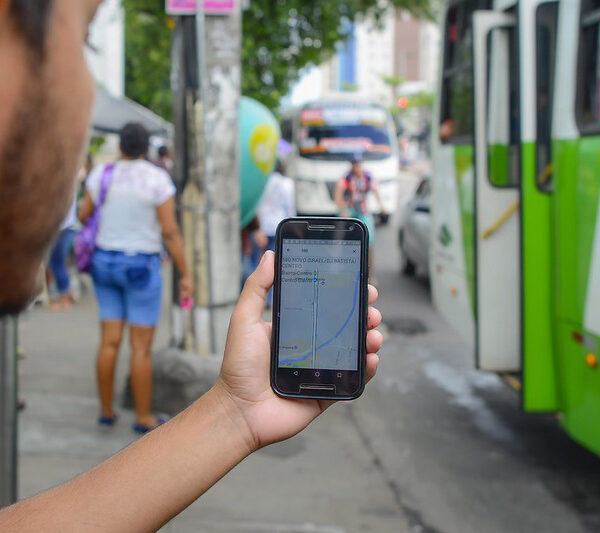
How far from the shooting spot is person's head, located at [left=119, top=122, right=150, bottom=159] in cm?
548

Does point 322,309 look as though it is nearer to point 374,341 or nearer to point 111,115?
point 374,341

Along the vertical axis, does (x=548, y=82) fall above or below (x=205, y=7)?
below

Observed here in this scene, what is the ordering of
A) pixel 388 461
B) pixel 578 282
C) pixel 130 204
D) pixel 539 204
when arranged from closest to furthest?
pixel 578 282 < pixel 539 204 < pixel 130 204 < pixel 388 461

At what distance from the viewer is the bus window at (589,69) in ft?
14.8

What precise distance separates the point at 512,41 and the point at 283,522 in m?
2.83

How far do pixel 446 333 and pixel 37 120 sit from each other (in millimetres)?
9133

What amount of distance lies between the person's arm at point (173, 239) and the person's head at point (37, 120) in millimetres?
4681

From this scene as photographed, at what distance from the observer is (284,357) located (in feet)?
5.67

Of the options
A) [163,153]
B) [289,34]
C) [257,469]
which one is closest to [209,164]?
[257,469]

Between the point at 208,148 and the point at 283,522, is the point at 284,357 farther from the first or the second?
the point at 208,148

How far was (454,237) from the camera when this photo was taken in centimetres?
662

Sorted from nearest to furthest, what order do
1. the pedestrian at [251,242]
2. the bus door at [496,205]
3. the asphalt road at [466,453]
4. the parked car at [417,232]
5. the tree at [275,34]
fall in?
the asphalt road at [466,453] → the bus door at [496,205] → the pedestrian at [251,242] → the parked car at [417,232] → the tree at [275,34]

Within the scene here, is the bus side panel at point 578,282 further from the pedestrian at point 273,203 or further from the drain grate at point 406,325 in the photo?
the pedestrian at point 273,203

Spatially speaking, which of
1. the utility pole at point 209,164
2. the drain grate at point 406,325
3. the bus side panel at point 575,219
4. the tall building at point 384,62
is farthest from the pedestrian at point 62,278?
the tall building at point 384,62
